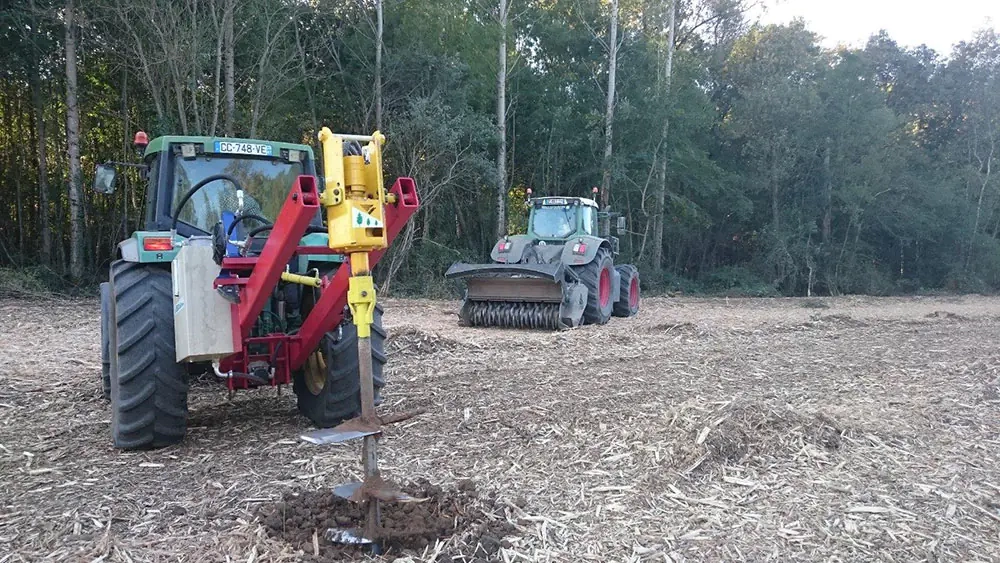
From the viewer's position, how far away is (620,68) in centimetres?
2264

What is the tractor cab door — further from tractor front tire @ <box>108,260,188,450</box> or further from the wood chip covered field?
the wood chip covered field

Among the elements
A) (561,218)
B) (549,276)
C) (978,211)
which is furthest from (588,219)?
(978,211)

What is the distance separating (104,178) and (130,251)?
37.0 inches

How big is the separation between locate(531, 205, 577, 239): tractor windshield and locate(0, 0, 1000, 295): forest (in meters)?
4.96

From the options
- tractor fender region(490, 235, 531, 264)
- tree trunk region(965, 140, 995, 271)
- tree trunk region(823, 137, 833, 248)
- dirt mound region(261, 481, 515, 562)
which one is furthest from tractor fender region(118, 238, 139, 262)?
tree trunk region(965, 140, 995, 271)

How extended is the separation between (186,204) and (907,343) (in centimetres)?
841

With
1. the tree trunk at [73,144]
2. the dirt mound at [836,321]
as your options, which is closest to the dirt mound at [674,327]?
the dirt mound at [836,321]

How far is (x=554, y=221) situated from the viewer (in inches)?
470

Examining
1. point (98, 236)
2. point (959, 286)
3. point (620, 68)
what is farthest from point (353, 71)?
point (959, 286)

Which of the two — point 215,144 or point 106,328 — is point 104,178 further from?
point 106,328

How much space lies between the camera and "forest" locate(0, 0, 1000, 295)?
1426 centimetres

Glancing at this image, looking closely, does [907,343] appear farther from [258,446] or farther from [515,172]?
[515,172]

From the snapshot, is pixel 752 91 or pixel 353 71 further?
pixel 752 91

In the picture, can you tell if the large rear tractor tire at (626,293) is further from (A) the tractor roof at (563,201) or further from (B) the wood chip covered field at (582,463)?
(B) the wood chip covered field at (582,463)
